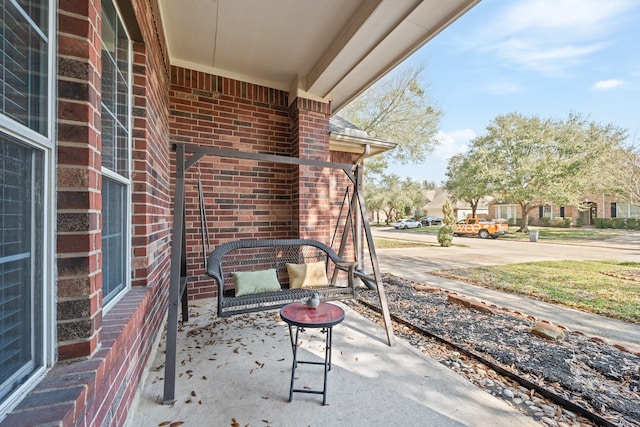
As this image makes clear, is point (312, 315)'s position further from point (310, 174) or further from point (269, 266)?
point (310, 174)

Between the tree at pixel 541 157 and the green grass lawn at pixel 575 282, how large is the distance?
→ 35.8 feet

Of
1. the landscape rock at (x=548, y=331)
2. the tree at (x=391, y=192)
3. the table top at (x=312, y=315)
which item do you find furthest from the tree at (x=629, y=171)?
the tree at (x=391, y=192)

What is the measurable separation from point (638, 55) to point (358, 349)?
11.5m

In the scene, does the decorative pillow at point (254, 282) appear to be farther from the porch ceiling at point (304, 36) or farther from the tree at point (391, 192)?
the tree at point (391, 192)

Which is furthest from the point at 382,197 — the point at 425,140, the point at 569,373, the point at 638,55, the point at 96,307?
the point at 96,307

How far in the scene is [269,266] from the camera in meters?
3.91

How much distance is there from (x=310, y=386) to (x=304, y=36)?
3.38 meters

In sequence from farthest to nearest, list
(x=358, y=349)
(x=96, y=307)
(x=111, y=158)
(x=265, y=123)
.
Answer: (x=265, y=123)
(x=358, y=349)
(x=111, y=158)
(x=96, y=307)

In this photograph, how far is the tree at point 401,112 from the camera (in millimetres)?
8930

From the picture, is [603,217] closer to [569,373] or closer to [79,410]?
[569,373]

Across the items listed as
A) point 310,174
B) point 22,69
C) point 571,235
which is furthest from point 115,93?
point 571,235

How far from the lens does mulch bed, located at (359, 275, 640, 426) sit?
1.82 meters

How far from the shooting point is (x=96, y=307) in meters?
1.10

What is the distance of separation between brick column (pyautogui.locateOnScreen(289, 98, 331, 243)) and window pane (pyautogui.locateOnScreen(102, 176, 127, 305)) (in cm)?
234
